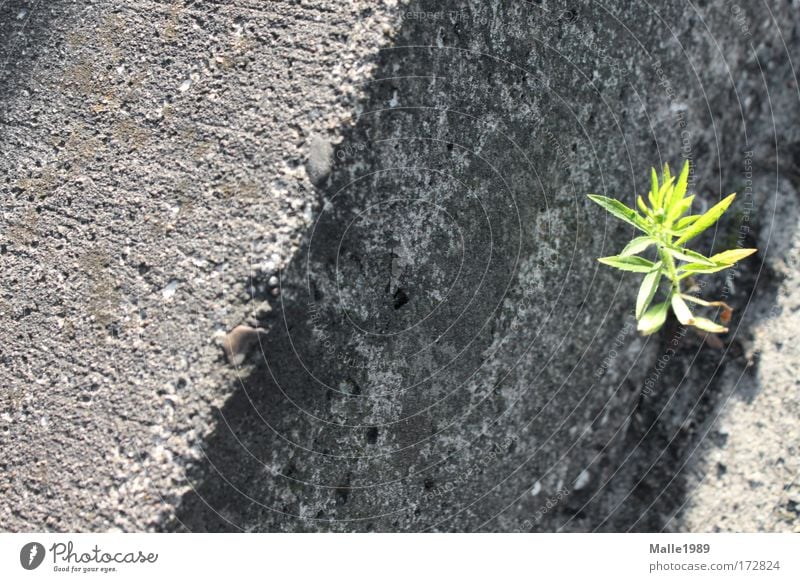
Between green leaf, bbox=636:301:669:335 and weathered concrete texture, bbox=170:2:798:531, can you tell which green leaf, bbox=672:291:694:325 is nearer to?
green leaf, bbox=636:301:669:335

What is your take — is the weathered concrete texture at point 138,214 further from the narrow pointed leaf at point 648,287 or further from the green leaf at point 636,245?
the narrow pointed leaf at point 648,287

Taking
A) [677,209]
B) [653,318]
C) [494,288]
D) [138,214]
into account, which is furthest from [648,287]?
[138,214]

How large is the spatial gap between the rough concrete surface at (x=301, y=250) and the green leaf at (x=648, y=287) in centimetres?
20

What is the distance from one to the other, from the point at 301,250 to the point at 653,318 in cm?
102

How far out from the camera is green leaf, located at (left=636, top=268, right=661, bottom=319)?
2.04 metres

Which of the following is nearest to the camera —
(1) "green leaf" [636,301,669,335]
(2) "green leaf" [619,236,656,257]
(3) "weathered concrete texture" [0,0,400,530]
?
(3) "weathered concrete texture" [0,0,400,530]

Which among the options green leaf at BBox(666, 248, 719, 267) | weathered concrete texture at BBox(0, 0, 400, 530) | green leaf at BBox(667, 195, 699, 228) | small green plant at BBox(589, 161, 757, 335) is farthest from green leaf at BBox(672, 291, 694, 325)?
weathered concrete texture at BBox(0, 0, 400, 530)

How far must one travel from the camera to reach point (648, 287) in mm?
2043

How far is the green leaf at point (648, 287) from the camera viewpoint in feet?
6.70

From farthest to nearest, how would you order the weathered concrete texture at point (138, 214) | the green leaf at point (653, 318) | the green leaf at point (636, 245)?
the green leaf at point (653, 318)
the green leaf at point (636, 245)
the weathered concrete texture at point (138, 214)

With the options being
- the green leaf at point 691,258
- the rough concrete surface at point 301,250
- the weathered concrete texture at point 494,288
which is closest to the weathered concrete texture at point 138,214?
the rough concrete surface at point 301,250

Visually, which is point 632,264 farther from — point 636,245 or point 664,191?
point 664,191

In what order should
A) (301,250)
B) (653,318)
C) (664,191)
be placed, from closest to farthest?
(301,250) → (664,191) → (653,318)

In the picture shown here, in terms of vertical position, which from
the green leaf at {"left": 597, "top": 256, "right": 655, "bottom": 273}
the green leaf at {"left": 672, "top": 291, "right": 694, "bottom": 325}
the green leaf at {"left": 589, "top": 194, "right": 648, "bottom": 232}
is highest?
the green leaf at {"left": 589, "top": 194, "right": 648, "bottom": 232}
